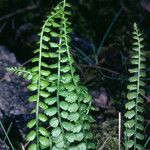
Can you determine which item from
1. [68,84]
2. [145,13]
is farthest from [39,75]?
[145,13]

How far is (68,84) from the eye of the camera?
2148mm

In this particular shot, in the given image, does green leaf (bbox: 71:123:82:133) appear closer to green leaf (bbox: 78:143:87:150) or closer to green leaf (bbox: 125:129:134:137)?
green leaf (bbox: 78:143:87:150)

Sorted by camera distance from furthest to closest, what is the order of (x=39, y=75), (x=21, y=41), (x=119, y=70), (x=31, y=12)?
1. (x=31, y=12)
2. (x=21, y=41)
3. (x=119, y=70)
4. (x=39, y=75)

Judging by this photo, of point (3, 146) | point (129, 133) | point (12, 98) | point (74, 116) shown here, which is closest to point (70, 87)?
point (74, 116)

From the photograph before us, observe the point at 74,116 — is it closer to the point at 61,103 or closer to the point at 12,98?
the point at 61,103

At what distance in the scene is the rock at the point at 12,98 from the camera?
8.54 ft

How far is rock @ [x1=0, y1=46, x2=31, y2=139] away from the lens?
260cm

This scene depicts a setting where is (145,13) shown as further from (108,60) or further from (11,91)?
(11,91)

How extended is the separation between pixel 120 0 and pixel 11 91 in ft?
5.20

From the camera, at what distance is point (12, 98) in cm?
272

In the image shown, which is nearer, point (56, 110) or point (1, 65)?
Answer: point (56, 110)

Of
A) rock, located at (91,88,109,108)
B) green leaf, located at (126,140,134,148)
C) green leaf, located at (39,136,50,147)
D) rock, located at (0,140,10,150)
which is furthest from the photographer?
rock, located at (91,88,109,108)

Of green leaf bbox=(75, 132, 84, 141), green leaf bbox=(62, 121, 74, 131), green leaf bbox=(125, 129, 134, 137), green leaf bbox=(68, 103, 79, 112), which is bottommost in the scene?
green leaf bbox=(125, 129, 134, 137)

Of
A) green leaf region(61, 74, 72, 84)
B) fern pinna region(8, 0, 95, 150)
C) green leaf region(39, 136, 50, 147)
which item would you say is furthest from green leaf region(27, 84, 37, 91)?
green leaf region(39, 136, 50, 147)
